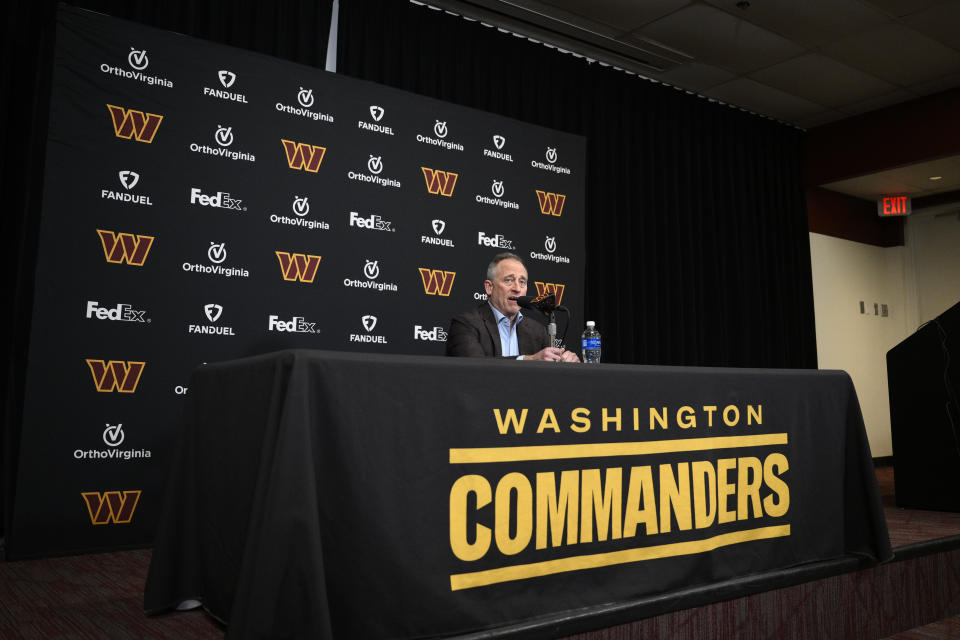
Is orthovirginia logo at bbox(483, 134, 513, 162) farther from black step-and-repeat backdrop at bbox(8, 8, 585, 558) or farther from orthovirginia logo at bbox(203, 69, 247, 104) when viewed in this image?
orthovirginia logo at bbox(203, 69, 247, 104)

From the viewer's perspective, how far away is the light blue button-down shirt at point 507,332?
9.74ft

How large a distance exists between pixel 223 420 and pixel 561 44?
152 inches

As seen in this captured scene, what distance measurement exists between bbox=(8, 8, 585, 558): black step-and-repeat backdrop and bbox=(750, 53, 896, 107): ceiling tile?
243cm

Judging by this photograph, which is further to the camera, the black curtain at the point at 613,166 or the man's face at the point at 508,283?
the black curtain at the point at 613,166

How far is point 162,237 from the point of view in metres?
3.06

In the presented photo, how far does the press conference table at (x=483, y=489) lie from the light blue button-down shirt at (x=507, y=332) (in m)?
1.21

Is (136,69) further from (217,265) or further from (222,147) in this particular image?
(217,265)

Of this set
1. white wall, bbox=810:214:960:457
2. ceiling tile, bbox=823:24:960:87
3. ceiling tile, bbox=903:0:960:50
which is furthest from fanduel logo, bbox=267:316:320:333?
white wall, bbox=810:214:960:457

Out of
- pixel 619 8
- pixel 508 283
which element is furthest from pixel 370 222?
pixel 619 8

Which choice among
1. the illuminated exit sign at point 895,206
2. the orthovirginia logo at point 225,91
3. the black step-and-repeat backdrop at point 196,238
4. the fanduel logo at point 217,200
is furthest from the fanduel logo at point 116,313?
the illuminated exit sign at point 895,206

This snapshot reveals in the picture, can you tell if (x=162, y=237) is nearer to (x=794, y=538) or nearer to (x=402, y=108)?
(x=402, y=108)

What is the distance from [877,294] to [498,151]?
15.6 feet

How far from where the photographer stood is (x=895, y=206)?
21.5 feet

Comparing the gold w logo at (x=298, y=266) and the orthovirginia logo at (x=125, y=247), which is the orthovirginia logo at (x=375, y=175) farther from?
the orthovirginia logo at (x=125, y=247)
